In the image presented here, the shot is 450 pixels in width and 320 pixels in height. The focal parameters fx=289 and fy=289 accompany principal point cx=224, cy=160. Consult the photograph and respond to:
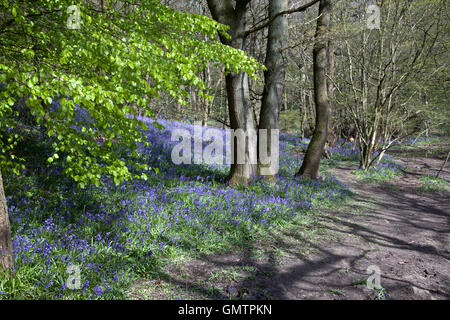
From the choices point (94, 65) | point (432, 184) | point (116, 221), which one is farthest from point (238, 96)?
Result: point (432, 184)

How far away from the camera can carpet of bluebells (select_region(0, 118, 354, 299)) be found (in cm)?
342

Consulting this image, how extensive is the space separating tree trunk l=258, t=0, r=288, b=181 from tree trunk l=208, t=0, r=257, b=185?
50cm

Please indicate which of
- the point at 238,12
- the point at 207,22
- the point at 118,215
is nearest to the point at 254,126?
the point at 238,12

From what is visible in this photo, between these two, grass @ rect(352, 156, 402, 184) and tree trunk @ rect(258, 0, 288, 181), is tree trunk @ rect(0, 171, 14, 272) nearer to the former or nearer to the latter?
tree trunk @ rect(258, 0, 288, 181)

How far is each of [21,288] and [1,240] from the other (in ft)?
1.85

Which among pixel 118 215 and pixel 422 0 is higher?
pixel 422 0

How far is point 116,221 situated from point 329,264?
362 cm

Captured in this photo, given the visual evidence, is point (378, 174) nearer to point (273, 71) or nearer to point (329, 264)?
point (273, 71)

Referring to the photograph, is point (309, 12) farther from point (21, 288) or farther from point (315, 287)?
point (21, 288)

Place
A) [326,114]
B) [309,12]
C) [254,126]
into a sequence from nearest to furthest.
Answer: [254,126] < [326,114] < [309,12]

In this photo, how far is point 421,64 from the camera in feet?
38.6

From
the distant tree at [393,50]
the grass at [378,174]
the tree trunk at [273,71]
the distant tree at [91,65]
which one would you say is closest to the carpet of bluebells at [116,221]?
the distant tree at [91,65]

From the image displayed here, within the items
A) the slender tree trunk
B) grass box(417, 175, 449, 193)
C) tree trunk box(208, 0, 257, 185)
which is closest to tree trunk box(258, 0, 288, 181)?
tree trunk box(208, 0, 257, 185)

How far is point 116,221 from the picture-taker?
476cm
